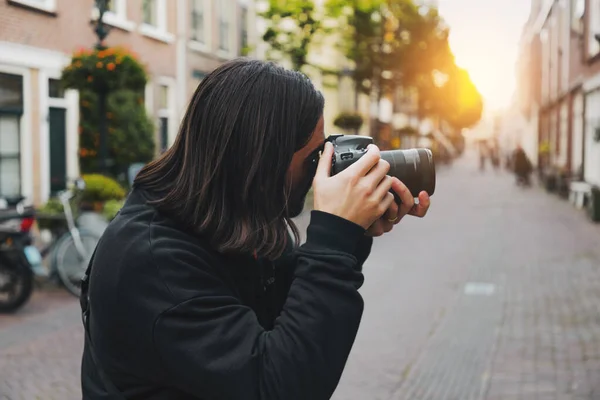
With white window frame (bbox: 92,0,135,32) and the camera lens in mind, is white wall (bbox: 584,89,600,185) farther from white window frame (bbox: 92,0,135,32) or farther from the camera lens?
the camera lens

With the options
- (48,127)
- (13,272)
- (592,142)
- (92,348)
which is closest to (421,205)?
(92,348)

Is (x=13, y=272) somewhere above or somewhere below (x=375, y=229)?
below

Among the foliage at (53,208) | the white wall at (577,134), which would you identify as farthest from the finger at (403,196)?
the white wall at (577,134)

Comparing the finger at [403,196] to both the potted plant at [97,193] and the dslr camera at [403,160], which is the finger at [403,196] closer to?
the dslr camera at [403,160]

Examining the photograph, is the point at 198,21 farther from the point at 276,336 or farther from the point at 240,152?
the point at 276,336

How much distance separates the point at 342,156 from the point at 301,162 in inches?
2.8

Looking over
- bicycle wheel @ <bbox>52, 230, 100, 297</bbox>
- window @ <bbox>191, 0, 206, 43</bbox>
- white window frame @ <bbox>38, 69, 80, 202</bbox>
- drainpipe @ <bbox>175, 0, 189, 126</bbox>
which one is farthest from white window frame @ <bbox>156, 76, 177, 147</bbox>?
bicycle wheel @ <bbox>52, 230, 100, 297</bbox>

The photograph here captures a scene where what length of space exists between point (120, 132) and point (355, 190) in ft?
40.9

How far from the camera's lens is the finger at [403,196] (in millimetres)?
1312

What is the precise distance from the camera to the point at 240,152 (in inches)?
47.6

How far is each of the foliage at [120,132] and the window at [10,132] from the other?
5.33 ft

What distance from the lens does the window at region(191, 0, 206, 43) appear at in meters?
18.0

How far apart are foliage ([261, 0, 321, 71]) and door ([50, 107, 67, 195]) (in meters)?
7.86

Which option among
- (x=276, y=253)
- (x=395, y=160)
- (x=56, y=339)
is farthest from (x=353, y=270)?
(x=56, y=339)
